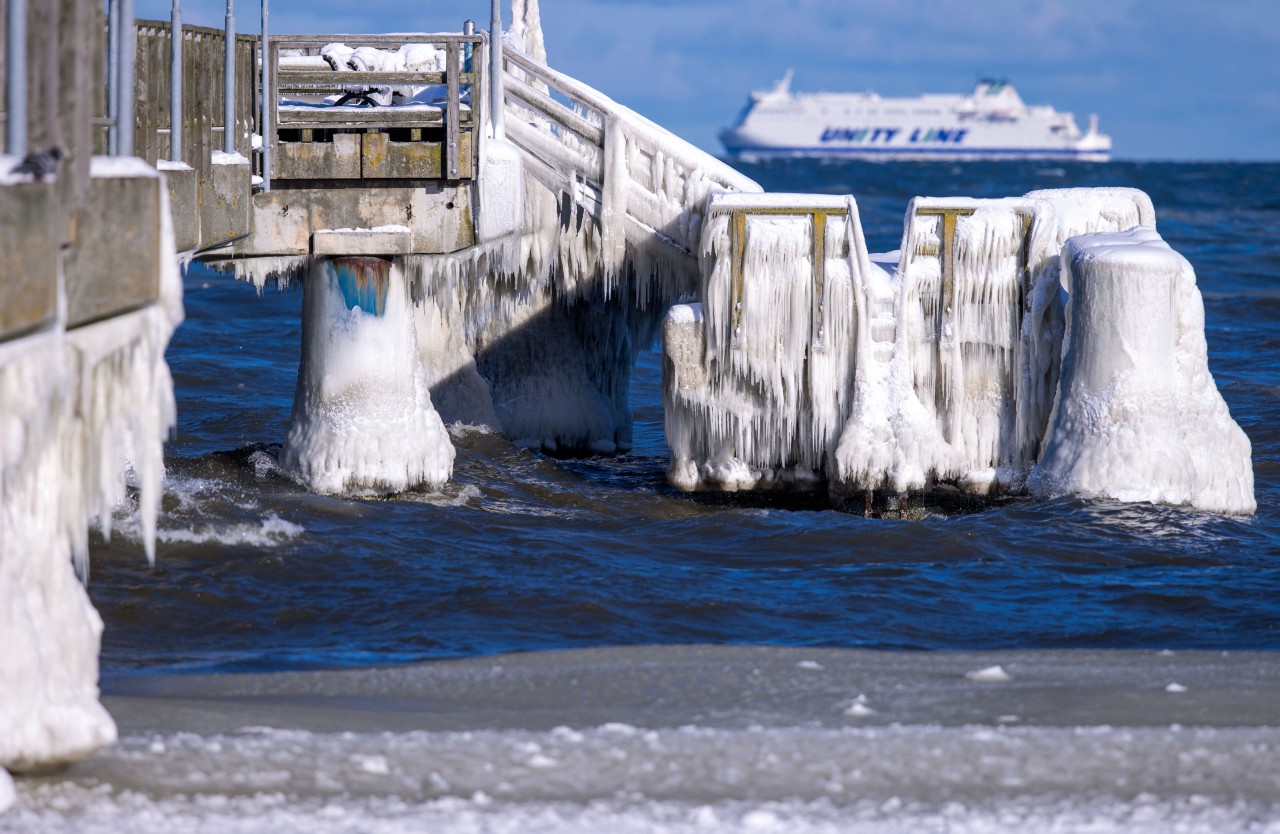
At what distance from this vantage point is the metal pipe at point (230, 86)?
32.0ft

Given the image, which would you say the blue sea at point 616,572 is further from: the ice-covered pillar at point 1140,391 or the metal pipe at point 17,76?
the metal pipe at point 17,76

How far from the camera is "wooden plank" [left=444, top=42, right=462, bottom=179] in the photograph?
10695 mm

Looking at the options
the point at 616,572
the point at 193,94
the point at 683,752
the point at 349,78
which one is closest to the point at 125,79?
the point at 683,752

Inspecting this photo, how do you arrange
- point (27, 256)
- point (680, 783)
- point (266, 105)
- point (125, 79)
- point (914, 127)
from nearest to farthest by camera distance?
point (27, 256) < point (680, 783) < point (125, 79) < point (266, 105) < point (914, 127)

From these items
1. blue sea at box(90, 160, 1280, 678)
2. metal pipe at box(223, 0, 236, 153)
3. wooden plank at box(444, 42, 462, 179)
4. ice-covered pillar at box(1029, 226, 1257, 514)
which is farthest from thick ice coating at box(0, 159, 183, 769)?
ice-covered pillar at box(1029, 226, 1257, 514)

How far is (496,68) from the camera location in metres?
11.5

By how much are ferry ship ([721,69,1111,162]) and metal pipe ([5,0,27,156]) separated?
503ft

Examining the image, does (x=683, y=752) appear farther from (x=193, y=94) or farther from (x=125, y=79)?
(x=193, y=94)

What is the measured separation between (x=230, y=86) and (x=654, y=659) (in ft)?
15.2

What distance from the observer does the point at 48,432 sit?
4.63 metres

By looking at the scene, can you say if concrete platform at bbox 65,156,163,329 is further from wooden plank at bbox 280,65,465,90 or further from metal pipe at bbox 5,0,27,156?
wooden plank at bbox 280,65,465,90

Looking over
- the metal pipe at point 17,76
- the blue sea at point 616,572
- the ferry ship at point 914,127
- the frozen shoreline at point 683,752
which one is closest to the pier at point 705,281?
the blue sea at point 616,572

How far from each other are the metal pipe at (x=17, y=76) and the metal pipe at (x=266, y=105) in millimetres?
6052

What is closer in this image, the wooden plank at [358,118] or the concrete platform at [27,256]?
the concrete platform at [27,256]
